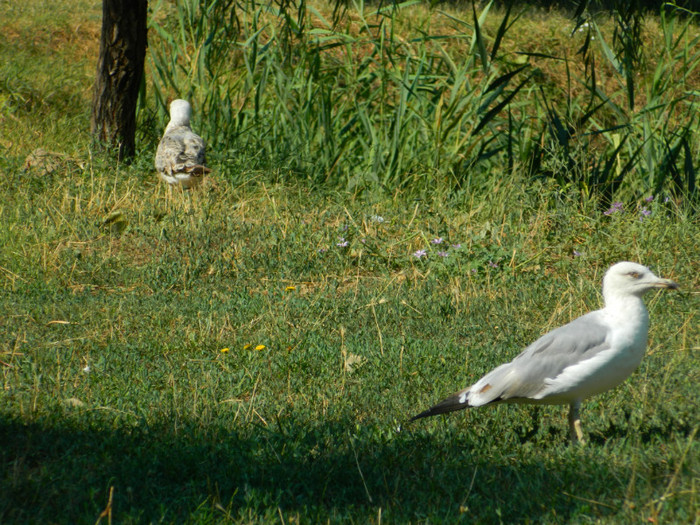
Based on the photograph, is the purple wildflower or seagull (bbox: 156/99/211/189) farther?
seagull (bbox: 156/99/211/189)

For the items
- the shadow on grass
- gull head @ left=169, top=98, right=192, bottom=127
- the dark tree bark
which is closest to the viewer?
the shadow on grass

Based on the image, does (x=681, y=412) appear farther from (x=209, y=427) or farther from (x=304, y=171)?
(x=304, y=171)

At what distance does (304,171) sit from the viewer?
8.48 meters

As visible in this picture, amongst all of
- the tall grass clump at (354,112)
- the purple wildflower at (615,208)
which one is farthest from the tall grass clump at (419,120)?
the purple wildflower at (615,208)

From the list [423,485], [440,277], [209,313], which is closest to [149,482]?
[423,485]

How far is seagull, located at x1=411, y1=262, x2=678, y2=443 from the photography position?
3480mm

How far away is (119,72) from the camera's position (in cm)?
865

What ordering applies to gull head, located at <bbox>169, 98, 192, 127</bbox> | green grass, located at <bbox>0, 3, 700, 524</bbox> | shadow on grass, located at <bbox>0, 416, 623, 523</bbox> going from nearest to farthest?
1. shadow on grass, located at <bbox>0, 416, 623, 523</bbox>
2. green grass, located at <bbox>0, 3, 700, 524</bbox>
3. gull head, located at <bbox>169, 98, 192, 127</bbox>

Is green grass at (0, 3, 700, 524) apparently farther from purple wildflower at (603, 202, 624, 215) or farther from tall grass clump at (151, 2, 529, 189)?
tall grass clump at (151, 2, 529, 189)

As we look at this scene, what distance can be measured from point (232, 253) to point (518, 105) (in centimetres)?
381

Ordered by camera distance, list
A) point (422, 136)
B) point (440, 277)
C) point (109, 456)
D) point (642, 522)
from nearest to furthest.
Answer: point (642, 522) < point (109, 456) < point (440, 277) < point (422, 136)

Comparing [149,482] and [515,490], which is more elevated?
[515,490]

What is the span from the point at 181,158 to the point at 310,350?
3807 mm

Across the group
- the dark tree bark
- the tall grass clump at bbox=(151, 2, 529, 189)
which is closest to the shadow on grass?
the tall grass clump at bbox=(151, 2, 529, 189)
